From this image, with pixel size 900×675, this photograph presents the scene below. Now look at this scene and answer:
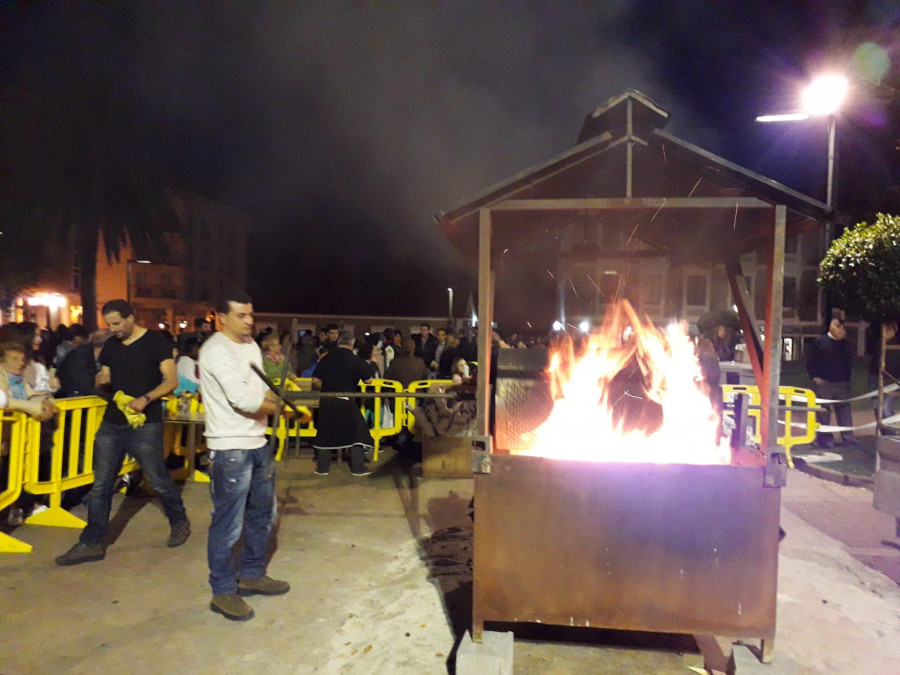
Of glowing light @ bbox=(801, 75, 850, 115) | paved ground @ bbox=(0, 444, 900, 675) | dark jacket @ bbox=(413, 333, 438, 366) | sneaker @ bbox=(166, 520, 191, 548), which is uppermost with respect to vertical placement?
glowing light @ bbox=(801, 75, 850, 115)

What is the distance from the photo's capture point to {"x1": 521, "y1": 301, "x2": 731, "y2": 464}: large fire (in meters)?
4.10

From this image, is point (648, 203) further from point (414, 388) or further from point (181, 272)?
point (181, 272)

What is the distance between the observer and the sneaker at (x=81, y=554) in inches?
186

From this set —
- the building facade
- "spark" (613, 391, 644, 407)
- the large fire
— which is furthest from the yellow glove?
the building facade

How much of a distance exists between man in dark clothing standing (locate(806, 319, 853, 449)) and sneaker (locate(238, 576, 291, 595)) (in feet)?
29.8

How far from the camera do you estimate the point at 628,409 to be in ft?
13.7

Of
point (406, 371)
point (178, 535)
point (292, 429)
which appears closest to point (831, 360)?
point (406, 371)

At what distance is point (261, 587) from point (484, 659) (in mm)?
1882

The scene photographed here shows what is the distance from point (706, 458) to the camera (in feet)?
12.9

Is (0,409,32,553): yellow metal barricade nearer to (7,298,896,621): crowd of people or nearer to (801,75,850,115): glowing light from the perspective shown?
(7,298,896,621): crowd of people

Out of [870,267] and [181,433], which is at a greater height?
[870,267]

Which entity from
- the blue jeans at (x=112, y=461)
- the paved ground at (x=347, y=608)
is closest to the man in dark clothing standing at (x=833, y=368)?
the paved ground at (x=347, y=608)

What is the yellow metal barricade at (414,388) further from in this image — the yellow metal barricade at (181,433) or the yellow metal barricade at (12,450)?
the yellow metal barricade at (12,450)

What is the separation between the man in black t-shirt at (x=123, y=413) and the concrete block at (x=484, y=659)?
3.17m
